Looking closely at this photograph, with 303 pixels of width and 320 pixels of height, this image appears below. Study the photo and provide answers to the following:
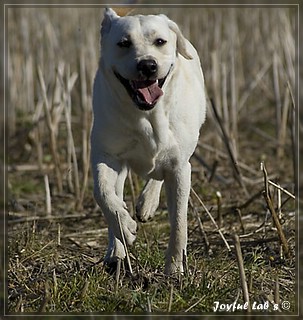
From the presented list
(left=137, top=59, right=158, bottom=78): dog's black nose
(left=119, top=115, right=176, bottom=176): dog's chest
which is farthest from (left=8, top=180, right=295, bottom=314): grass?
(left=137, top=59, right=158, bottom=78): dog's black nose

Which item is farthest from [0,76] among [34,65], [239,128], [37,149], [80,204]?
[80,204]

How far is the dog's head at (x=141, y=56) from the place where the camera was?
Answer: 4.05 metres

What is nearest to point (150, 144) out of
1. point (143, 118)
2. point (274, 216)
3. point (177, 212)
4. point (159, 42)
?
point (143, 118)

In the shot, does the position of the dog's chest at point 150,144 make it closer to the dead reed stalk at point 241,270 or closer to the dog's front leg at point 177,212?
the dog's front leg at point 177,212

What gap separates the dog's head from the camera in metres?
4.05

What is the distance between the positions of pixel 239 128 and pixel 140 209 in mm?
4356

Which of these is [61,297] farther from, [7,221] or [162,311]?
[7,221]

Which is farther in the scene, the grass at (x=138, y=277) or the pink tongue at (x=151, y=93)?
the pink tongue at (x=151, y=93)

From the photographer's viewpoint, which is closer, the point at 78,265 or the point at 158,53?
the point at 158,53

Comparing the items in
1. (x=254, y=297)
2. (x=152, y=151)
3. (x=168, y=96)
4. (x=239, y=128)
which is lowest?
(x=239, y=128)

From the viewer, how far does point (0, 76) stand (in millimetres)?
9719

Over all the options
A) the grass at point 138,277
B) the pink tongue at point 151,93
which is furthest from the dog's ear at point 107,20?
the grass at point 138,277

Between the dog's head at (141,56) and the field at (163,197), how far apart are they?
31.1 inches

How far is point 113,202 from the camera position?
165 inches
